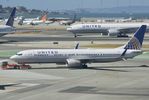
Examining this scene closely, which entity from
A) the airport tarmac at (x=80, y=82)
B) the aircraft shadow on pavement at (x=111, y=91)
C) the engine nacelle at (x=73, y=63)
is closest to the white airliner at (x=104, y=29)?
the airport tarmac at (x=80, y=82)

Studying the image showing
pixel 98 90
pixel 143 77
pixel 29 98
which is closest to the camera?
pixel 29 98

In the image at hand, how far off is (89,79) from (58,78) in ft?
14.3

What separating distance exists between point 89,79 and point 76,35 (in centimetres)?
10762

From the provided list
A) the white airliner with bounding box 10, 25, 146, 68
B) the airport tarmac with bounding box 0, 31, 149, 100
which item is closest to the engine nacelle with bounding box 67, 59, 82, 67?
the white airliner with bounding box 10, 25, 146, 68

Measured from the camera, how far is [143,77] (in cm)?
7450

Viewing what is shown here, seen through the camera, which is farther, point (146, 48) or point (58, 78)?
point (146, 48)

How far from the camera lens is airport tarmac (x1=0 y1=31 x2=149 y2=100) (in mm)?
58625

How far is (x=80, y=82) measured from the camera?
69562 millimetres

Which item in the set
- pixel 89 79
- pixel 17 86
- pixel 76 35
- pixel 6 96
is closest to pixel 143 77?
pixel 89 79

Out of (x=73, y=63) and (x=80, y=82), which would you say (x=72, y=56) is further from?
(x=80, y=82)

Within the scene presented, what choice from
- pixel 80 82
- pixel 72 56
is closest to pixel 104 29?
pixel 72 56

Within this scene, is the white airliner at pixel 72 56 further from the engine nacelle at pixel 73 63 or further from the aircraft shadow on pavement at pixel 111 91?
the aircraft shadow on pavement at pixel 111 91

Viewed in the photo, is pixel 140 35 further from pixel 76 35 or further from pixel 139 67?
pixel 76 35

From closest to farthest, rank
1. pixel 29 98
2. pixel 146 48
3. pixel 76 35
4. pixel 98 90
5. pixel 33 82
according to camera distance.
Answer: pixel 29 98, pixel 98 90, pixel 33 82, pixel 146 48, pixel 76 35
